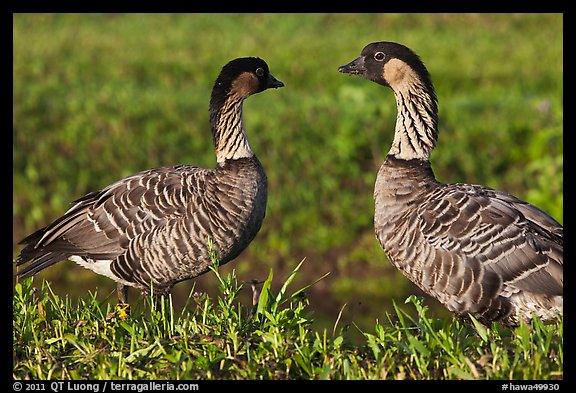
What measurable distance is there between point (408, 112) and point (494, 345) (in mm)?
2595

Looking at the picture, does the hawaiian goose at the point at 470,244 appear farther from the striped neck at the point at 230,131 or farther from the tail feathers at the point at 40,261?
the tail feathers at the point at 40,261

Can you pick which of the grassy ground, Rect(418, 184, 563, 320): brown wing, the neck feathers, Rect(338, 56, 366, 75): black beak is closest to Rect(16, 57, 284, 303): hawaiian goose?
Rect(338, 56, 366, 75): black beak

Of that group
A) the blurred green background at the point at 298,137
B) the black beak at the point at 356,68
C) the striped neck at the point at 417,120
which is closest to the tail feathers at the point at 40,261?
the blurred green background at the point at 298,137

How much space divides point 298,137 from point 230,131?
6704 mm

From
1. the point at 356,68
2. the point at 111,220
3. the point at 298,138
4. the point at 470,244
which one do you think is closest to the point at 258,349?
the point at 470,244

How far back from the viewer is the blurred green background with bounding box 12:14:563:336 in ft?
39.6

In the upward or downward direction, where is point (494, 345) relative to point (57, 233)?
downward

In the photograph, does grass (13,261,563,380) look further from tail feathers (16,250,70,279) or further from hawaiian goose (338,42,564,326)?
tail feathers (16,250,70,279)

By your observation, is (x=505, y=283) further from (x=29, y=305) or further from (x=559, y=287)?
(x=29, y=305)

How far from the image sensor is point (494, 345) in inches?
201

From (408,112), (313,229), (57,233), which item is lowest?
(313,229)

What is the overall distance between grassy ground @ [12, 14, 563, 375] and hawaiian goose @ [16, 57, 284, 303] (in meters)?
2.69

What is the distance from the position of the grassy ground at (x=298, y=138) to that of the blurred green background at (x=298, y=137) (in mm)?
26
